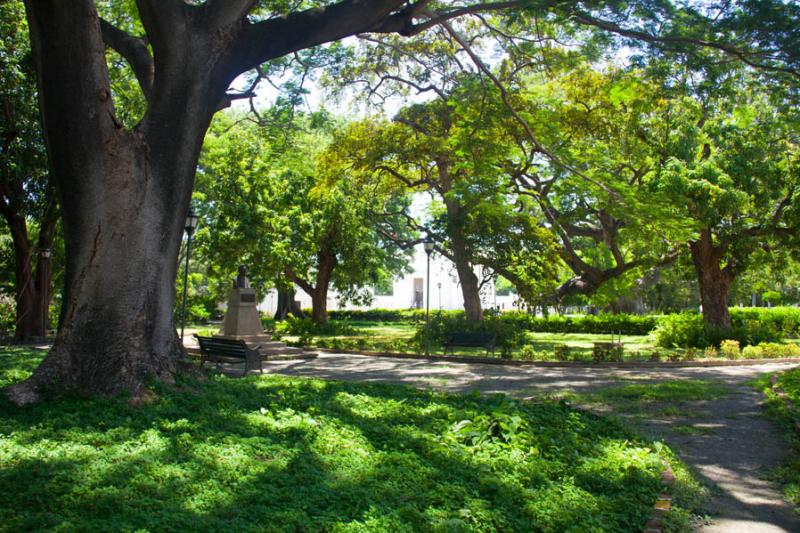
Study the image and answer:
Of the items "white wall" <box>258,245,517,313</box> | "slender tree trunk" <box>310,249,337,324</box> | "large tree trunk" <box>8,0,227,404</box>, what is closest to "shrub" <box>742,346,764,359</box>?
"large tree trunk" <box>8,0,227,404</box>

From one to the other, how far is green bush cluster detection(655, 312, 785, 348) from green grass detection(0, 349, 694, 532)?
53.3 ft

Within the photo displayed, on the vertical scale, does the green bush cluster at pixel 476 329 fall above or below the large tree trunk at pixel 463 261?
below

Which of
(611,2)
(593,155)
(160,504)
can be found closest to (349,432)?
(160,504)

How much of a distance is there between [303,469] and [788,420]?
6523mm

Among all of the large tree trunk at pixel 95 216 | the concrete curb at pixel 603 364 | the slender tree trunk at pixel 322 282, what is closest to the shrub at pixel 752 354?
the concrete curb at pixel 603 364

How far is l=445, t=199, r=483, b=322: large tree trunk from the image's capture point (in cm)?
2356

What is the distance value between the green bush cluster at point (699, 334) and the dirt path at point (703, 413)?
14.5 feet

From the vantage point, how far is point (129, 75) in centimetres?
1750

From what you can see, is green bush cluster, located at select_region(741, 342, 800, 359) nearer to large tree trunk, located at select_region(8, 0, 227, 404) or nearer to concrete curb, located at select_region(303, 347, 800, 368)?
concrete curb, located at select_region(303, 347, 800, 368)

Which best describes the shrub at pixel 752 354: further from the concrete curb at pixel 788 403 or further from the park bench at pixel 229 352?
the park bench at pixel 229 352

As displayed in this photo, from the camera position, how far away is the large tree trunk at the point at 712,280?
22.4 metres

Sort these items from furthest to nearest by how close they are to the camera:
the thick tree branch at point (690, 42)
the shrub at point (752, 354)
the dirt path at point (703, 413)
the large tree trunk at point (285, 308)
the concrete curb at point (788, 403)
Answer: the large tree trunk at point (285, 308)
the shrub at point (752, 354)
the thick tree branch at point (690, 42)
the concrete curb at point (788, 403)
the dirt path at point (703, 413)

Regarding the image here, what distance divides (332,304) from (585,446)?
54248 millimetres

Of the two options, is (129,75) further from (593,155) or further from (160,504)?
(160,504)
